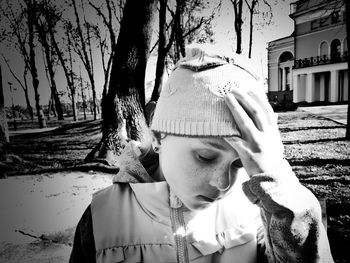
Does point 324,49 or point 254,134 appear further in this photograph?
point 324,49

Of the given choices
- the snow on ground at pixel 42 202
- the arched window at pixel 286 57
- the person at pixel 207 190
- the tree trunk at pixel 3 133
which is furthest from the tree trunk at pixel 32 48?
the arched window at pixel 286 57

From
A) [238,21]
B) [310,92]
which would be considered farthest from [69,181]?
[310,92]

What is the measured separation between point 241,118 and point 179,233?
0.43m

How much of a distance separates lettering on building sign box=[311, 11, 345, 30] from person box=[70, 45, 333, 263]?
3.70m

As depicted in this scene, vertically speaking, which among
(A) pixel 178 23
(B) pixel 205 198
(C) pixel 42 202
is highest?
(A) pixel 178 23

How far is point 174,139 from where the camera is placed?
2.41 feet

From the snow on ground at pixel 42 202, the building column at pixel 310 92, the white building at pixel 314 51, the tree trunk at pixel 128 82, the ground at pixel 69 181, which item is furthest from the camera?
the building column at pixel 310 92

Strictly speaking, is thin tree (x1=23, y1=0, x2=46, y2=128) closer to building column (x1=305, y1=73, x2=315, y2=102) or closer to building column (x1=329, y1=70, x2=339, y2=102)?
building column (x1=329, y1=70, x2=339, y2=102)

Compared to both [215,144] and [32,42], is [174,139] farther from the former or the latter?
[32,42]

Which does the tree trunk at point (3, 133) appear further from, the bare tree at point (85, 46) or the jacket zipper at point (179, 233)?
the jacket zipper at point (179, 233)

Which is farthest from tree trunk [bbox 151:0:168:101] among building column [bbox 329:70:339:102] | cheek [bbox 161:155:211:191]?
cheek [bbox 161:155:211:191]

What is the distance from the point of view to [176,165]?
740 mm

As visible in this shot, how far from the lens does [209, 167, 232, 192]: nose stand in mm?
688

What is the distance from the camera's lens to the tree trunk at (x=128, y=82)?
10.0ft
